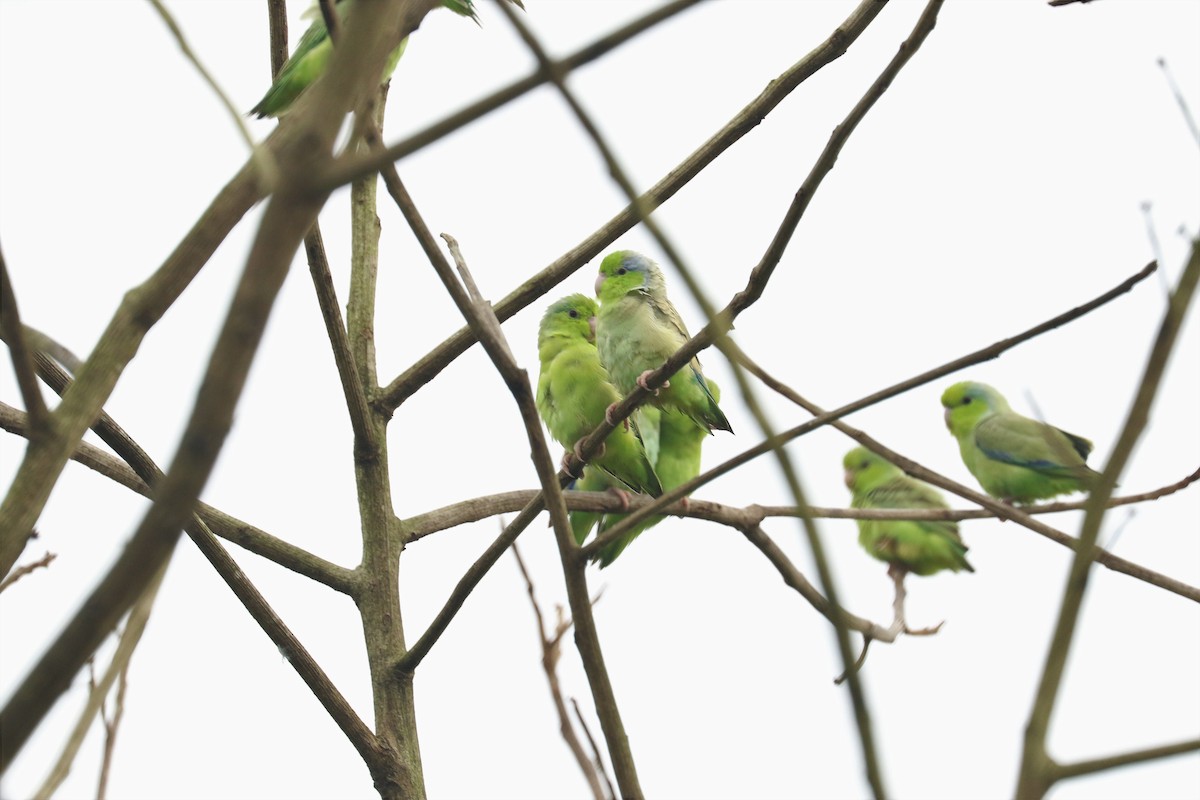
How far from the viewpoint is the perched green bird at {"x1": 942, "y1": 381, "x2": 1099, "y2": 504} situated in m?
7.04

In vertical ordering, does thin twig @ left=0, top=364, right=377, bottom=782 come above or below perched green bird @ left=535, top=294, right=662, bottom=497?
below

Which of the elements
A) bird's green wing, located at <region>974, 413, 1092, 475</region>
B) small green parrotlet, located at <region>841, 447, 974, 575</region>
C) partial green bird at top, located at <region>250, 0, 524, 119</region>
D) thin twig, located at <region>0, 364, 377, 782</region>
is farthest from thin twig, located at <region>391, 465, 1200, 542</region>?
bird's green wing, located at <region>974, 413, 1092, 475</region>

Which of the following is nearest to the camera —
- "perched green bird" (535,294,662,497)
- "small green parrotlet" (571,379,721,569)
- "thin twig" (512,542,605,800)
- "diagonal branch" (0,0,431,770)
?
"diagonal branch" (0,0,431,770)

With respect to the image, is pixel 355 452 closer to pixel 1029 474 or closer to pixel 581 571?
pixel 581 571

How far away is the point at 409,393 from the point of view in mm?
3246

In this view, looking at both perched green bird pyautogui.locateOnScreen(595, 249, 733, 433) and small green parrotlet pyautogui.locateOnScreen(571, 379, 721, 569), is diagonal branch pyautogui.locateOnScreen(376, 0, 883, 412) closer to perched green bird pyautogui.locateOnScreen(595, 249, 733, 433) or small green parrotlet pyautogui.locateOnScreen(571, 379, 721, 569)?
perched green bird pyautogui.locateOnScreen(595, 249, 733, 433)

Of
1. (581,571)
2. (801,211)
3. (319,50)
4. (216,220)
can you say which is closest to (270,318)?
(581,571)

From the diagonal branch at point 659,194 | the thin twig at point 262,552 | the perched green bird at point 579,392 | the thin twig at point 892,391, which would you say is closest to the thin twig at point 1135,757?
the thin twig at point 892,391

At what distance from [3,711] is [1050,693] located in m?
0.76

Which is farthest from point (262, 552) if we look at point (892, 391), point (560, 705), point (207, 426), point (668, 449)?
point (668, 449)

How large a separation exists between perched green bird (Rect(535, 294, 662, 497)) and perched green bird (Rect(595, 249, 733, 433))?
252 mm

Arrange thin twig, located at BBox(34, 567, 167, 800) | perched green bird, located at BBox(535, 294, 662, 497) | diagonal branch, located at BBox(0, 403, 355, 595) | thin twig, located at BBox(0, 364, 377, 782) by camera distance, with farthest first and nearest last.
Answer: perched green bird, located at BBox(535, 294, 662, 497), diagonal branch, located at BBox(0, 403, 355, 595), thin twig, located at BBox(0, 364, 377, 782), thin twig, located at BBox(34, 567, 167, 800)

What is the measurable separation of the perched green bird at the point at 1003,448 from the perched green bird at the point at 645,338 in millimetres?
2627

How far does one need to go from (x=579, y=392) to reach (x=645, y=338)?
58 cm
